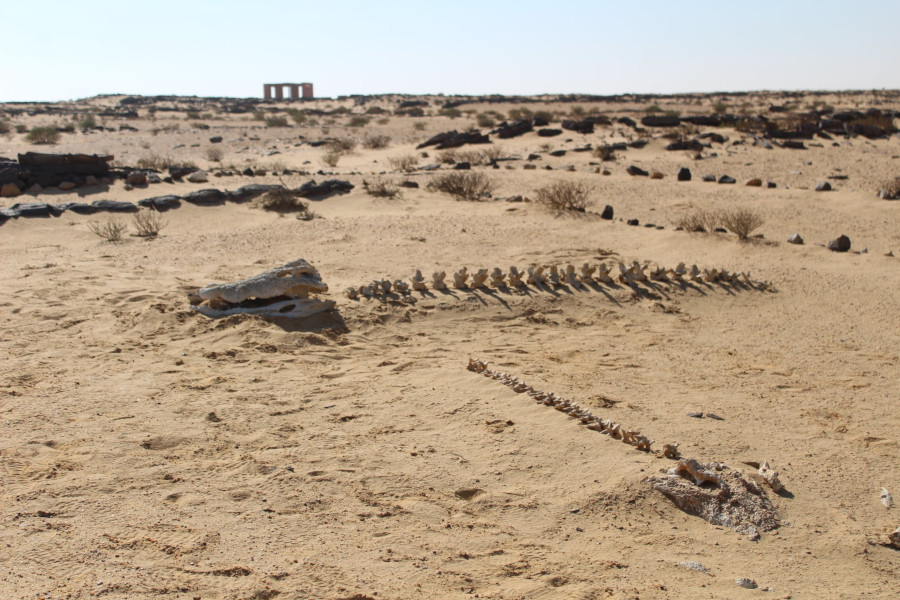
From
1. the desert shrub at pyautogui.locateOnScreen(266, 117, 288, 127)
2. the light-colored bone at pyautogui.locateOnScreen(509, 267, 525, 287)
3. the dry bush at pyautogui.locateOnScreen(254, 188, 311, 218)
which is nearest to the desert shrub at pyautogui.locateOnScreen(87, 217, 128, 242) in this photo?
the dry bush at pyautogui.locateOnScreen(254, 188, 311, 218)

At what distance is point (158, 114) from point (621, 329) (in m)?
41.0

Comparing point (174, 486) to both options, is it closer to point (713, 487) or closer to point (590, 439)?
point (590, 439)

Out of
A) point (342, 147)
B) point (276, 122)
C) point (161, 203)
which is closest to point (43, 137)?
point (276, 122)

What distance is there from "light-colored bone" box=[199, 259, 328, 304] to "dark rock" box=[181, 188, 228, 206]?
19.1ft

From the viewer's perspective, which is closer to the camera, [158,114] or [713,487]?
[713,487]

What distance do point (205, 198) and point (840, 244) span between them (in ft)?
31.9

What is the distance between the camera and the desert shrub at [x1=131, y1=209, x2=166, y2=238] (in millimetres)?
10062

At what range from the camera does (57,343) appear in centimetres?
570

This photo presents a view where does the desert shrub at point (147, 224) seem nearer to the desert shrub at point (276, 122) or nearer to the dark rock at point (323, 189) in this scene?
the dark rock at point (323, 189)

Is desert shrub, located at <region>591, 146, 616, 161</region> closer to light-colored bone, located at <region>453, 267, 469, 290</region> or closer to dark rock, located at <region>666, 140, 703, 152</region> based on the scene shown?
dark rock, located at <region>666, 140, 703, 152</region>

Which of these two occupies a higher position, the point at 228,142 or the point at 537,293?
the point at 228,142

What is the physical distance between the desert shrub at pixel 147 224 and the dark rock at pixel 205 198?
96cm

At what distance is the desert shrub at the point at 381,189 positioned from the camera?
1235 centimetres

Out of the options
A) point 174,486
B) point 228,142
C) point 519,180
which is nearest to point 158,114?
point 228,142
